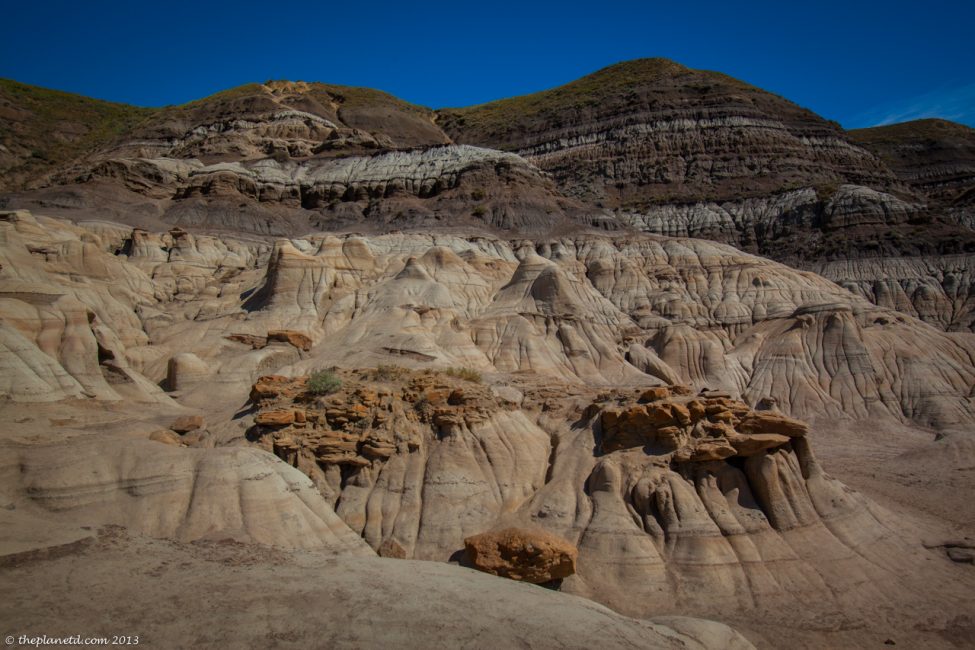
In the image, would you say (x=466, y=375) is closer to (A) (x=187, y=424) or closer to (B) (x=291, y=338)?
(A) (x=187, y=424)

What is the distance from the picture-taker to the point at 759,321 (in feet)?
137

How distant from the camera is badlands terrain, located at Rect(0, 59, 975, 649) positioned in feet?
33.7

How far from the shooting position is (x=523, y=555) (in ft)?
44.3

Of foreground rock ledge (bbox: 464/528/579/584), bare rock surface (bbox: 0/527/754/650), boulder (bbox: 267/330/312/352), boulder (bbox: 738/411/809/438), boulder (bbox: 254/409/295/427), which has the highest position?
boulder (bbox: 267/330/312/352)

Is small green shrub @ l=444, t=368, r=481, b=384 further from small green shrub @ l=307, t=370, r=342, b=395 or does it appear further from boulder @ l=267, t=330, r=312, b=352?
boulder @ l=267, t=330, r=312, b=352

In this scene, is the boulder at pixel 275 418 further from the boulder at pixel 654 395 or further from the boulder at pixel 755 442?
the boulder at pixel 755 442

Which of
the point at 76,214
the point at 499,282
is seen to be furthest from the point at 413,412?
the point at 76,214

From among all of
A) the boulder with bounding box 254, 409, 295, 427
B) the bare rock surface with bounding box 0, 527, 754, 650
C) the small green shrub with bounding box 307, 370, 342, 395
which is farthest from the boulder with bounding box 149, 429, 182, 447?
the bare rock surface with bounding box 0, 527, 754, 650

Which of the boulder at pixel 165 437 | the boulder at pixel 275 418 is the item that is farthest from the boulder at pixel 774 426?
the boulder at pixel 165 437

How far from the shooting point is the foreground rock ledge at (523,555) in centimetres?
1336

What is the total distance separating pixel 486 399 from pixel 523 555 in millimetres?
6906

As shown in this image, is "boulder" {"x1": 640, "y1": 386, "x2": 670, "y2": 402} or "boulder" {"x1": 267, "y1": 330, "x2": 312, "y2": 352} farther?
"boulder" {"x1": 267, "y1": 330, "x2": 312, "y2": 352}

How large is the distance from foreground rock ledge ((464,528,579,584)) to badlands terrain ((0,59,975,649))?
0.10 metres

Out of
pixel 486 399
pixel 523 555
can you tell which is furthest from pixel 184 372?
pixel 523 555
